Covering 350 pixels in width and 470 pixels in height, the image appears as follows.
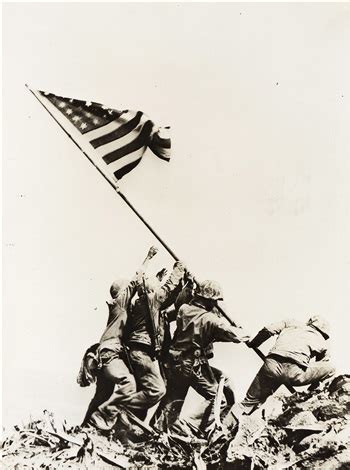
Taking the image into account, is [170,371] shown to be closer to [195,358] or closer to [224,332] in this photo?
[195,358]

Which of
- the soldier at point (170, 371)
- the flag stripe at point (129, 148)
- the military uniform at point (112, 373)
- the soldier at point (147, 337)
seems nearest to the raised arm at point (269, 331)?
the soldier at point (170, 371)

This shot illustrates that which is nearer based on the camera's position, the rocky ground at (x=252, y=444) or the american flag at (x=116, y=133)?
the rocky ground at (x=252, y=444)

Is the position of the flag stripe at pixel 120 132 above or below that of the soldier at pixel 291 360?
above

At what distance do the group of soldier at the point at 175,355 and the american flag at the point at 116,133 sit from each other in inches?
20.0

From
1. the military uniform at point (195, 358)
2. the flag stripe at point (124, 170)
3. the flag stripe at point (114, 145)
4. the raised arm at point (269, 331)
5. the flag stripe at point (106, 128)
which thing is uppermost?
the flag stripe at point (106, 128)

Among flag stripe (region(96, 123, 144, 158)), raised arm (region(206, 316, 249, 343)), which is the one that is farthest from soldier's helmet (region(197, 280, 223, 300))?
flag stripe (region(96, 123, 144, 158))

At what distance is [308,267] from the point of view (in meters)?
2.77

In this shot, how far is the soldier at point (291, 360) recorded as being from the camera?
8.99 ft

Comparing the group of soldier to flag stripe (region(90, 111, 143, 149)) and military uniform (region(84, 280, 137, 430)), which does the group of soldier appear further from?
flag stripe (region(90, 111, 143, 149))

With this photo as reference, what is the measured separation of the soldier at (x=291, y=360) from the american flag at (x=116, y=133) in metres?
1.09

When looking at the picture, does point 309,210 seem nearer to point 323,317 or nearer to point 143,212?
point 323,317

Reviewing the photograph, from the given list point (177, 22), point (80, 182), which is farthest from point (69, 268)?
point (177, 22)

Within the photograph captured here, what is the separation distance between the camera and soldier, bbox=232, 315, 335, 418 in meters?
2.74

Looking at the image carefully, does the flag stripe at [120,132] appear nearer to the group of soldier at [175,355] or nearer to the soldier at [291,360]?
the group of soldier at [175,355]
